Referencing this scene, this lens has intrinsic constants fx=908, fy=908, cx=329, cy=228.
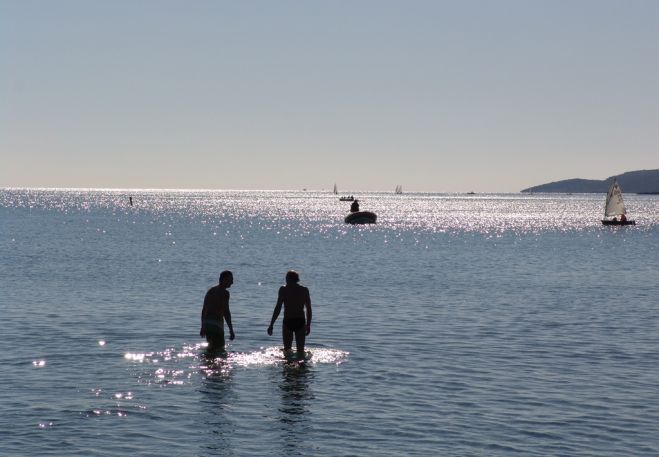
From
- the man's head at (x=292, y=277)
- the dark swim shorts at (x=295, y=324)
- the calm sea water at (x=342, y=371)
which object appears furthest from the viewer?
the dark swim shorts at (x=295, y=324)

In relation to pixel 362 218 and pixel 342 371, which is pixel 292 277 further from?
pixel 362 218

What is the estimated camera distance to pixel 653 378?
2309 cm

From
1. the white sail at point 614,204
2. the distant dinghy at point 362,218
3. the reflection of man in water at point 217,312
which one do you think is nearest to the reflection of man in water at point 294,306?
the reflection of man in water at point 217,312

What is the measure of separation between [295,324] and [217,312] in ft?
7.09

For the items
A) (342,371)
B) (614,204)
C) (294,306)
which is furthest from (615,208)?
(342,371)

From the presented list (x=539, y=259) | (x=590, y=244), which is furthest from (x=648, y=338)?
(x=590, y=244)

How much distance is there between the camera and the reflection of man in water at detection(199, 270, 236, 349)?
24391 mm

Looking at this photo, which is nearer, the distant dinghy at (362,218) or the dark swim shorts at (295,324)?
the dark swim shorts at (295,324)

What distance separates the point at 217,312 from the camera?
81.7 ft

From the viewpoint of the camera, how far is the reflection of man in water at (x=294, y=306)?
24188 millimetres

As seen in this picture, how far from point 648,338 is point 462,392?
482 inches

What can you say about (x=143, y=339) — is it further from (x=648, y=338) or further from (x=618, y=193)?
(x=618, y=193)

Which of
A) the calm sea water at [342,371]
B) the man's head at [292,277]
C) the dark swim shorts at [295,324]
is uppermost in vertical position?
the man's head at [292,277]

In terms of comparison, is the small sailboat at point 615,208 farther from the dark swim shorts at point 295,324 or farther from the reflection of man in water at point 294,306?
the dark swim shorts at point 295,324
